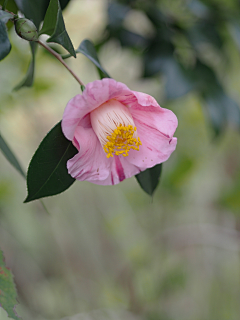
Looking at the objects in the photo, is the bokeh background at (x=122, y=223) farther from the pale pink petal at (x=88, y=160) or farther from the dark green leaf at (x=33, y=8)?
the pale pink petal at (x=88, y=160)

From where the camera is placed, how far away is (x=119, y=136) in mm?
384

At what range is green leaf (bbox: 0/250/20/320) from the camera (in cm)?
31

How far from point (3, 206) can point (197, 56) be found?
1115 mm

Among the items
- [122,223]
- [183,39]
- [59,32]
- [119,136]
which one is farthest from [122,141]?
[122,223]

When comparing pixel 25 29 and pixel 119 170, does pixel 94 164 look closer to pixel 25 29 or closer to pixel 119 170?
pixel 119 170

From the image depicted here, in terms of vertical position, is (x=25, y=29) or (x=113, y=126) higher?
(x=25, y=29)

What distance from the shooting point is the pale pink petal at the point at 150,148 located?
1.22 ft

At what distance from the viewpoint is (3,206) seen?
4.66 feet

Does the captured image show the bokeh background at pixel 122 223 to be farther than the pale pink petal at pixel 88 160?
Yes

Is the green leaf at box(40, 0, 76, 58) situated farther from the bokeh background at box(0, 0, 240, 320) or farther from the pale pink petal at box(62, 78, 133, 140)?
the bokeh background at box(0, 0, 240, 320)

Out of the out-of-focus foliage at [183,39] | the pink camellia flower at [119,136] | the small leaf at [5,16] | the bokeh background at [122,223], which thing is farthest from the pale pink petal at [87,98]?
the bokeh background at [122,223]

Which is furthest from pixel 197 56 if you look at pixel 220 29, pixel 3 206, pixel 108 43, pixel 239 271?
pixel 239 271

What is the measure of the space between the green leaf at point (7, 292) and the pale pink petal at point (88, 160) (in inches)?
5.4

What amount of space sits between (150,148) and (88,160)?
0.08m
